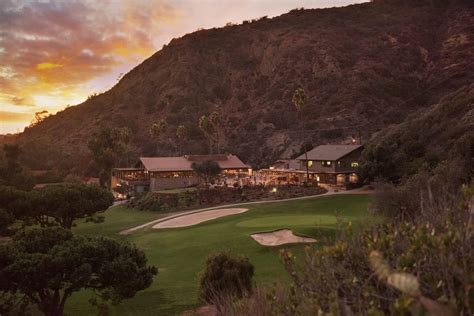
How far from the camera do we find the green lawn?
27875mm

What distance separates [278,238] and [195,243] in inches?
353

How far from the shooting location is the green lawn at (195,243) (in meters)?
27.9

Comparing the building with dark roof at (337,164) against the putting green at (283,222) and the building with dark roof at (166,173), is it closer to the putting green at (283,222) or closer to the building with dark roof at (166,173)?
the building with dark roof at (166,173)

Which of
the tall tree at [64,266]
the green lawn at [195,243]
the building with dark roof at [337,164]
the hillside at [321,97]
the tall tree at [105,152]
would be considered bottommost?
the green lawn at [195,243]

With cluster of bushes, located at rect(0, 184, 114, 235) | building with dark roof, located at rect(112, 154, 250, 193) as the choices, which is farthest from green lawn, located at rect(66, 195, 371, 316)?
building with dark roof, located at rect(112, 154, 250, 193)

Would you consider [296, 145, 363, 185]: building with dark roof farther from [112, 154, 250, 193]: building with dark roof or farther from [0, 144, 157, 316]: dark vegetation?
[0, 144, 157, 316]: dark vegetation

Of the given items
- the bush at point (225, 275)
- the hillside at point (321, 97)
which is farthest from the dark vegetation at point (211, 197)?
the hillside at point (321, 97)

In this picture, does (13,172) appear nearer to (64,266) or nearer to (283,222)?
(283,222)

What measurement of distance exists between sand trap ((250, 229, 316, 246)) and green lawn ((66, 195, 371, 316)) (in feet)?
2.59

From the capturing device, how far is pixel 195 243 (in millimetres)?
42031

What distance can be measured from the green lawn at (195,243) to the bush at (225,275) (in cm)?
355

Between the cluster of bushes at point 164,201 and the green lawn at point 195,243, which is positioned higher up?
the cluster of bushes at point 164,201

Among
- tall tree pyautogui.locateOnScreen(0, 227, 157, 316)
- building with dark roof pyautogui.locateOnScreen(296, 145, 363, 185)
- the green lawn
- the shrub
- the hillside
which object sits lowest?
the green lawn

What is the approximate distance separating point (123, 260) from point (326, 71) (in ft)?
532
